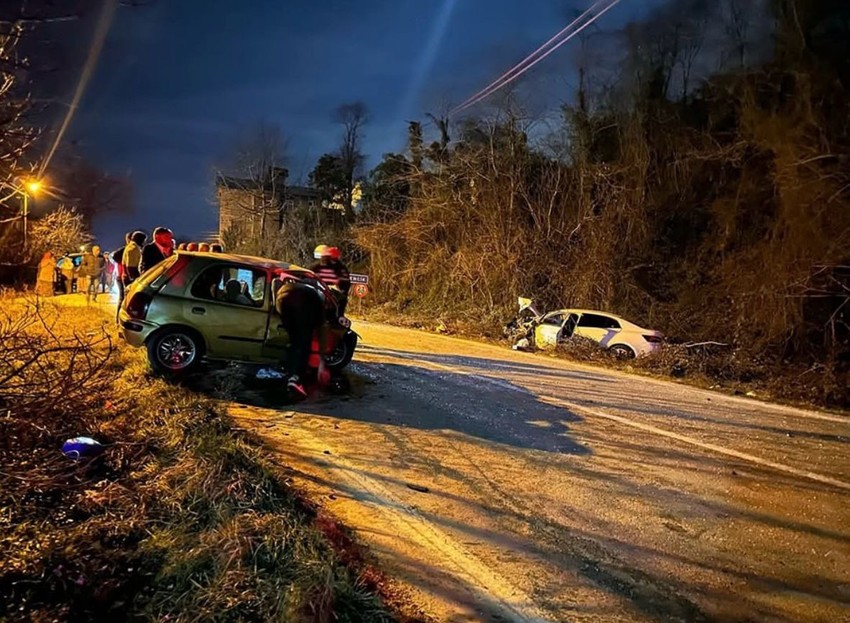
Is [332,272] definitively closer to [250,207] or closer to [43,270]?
[43,270]

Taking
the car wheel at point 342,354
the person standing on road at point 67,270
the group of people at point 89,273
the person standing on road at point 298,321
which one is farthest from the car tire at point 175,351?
the person standing on road at point 67,270

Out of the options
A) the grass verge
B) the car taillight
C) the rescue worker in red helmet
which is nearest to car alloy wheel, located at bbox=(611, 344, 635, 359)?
the rescue worker in red helmet

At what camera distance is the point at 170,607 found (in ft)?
9.72

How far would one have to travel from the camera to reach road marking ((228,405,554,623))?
3434mm

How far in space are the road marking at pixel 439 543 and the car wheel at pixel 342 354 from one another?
127 inches

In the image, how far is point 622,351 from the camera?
15.4 metres

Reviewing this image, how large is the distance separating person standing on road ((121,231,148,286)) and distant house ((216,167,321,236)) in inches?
1224

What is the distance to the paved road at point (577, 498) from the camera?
3.64 m

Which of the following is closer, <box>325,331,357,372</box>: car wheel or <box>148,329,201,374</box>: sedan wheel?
<box>148,329,201,374</box>: sedan wheel

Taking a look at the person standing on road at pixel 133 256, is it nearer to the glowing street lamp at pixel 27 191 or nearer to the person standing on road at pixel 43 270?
the person standing on road at pixel 43 270

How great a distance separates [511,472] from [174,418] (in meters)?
3.25

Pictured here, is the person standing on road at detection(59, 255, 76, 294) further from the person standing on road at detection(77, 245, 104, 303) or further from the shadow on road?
the shadow on road

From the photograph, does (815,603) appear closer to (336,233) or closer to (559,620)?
(559,620)

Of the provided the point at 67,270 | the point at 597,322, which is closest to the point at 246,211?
the point at 67,270
